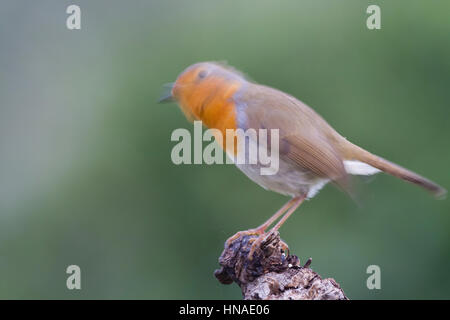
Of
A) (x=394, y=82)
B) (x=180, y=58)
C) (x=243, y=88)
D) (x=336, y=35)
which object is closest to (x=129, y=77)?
(x=180, y=58)

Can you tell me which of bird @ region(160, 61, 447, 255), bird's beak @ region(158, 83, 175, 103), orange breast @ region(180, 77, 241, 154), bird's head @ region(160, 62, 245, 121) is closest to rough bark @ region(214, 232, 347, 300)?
bird @ region(160, 61, 447, 255)

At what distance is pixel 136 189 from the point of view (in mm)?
4867

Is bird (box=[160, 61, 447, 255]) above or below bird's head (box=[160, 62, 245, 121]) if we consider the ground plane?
below

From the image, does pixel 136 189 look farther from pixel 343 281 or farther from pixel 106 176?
pixel 343 281

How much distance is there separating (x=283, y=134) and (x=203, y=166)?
1.00 meters

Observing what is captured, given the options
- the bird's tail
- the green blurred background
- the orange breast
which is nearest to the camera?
the bird's tail

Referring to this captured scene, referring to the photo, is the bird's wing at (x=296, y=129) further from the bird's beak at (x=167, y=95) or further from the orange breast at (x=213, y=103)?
the bird's beak at (x=167, y=95)

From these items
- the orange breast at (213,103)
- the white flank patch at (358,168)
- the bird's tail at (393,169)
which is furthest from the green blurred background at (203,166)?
the orange breast at (213,103)

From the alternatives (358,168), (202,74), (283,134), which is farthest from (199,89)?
(358,168)

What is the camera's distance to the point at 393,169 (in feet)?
12.9

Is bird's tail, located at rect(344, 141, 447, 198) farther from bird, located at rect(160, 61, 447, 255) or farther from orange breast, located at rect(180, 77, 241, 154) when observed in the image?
orange breast, located at rect(180, 77, 241, 154)

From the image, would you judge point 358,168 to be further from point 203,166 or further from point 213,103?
point 203,166

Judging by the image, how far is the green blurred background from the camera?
455 centimetres

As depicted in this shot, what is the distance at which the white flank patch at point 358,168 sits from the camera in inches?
159
